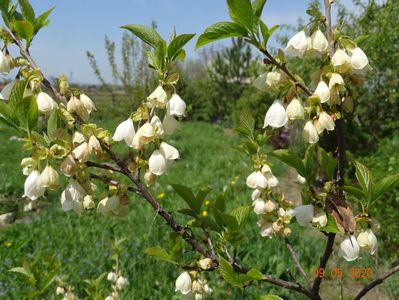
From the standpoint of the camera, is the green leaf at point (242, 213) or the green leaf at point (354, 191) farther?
the green leaf at point (242, 213)

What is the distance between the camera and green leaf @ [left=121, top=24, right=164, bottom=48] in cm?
88

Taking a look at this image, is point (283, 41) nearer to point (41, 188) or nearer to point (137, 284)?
point (137, 284)

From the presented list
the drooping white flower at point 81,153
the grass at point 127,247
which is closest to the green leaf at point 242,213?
the drooping white flower at point 81,153

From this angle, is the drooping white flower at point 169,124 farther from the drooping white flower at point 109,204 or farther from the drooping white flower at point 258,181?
the drooping white flower at point 258,181

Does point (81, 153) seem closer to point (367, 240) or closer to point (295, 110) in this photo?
point (295, 110)

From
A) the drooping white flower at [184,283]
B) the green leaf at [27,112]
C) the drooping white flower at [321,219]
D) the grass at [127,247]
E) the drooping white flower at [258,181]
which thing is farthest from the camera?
the grass at [127,247]

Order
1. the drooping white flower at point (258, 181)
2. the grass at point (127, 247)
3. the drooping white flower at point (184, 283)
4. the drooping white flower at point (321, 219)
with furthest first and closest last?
the grass at point (127, 247)
the drooping white flower at point (258, 181)
the drooping white flower at point (184, 283)
the drooping white flower at point (321, 219)

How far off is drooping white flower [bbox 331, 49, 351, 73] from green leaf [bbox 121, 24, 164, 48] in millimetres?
353

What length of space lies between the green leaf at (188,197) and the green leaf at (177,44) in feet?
0.95

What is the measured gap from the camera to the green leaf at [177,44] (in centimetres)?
84

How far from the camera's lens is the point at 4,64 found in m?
0.91

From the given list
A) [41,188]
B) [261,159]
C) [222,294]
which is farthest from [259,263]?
[41,188]

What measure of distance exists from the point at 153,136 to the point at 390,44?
563cm

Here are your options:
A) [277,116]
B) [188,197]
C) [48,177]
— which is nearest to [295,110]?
[277,116]
